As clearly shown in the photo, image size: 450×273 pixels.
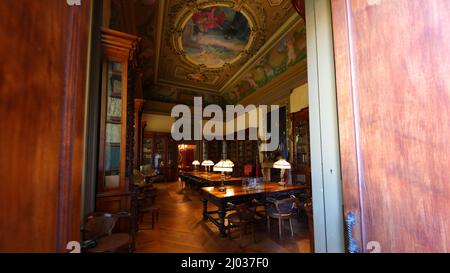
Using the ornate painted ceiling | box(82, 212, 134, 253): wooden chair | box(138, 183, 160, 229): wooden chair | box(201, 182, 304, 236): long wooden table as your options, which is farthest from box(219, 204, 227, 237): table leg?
the ornate painted ceiling

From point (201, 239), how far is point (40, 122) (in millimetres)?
3478

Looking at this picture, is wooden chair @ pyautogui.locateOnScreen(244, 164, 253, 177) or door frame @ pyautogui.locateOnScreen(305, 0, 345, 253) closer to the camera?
door frame @ pyautogui.locateOnScreen(305, 0, 345, 253)

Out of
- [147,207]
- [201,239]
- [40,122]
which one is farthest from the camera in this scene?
[147,207]

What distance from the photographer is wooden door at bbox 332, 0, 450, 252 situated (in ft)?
1.99

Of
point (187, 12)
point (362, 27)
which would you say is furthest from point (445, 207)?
point (187, 12)

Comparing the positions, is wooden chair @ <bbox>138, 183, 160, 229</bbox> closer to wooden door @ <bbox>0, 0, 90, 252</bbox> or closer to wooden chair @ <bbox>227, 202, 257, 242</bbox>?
wooden chair @ <bbox>227, 202, 257, 242</bbox>

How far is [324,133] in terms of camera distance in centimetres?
110

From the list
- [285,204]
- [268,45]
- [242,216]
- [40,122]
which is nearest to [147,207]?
[242,216]

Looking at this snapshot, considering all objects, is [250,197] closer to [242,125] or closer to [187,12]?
[187,12]

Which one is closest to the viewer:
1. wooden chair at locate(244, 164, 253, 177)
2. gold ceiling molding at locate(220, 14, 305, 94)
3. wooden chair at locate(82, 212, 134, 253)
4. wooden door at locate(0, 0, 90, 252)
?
wooden door at locate(0, 0, 90, 252)

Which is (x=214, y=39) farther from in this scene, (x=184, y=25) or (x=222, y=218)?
(x=222, y=218)

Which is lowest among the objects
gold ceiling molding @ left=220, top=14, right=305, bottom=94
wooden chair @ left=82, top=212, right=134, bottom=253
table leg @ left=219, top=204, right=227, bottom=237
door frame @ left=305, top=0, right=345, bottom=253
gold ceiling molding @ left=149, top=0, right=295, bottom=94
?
table leg @ left=219, top=204, right=227, bottom=237

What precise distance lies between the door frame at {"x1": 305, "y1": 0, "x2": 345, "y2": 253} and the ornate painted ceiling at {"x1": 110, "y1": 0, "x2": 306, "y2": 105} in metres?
4.06

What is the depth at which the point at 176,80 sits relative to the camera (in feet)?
31.5
